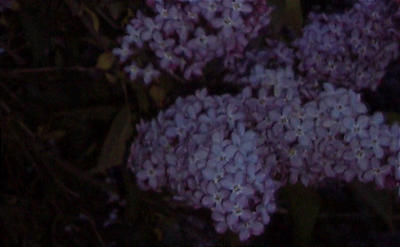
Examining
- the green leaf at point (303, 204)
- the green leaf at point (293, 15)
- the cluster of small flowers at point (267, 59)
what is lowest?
the green leaf at point (303, 204)

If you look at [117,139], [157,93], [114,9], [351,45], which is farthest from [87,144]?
[351,45]

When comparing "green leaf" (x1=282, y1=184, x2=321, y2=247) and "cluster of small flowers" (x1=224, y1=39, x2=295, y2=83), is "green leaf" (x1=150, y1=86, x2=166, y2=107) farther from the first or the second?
"green leaf" (x1=282, y1=184, x2=321, y2=247)

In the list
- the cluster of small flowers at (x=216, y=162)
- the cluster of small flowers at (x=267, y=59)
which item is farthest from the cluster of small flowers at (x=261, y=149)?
the cluster of small flowers at (x=267, y=59)

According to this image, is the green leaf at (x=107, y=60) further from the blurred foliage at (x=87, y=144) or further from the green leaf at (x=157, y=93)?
the green leaf at (x=157, y=93)

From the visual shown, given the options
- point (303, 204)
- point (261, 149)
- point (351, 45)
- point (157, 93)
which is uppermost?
point (351, 45)

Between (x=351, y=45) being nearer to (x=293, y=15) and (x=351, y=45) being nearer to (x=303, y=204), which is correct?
(x=293, y=15)
